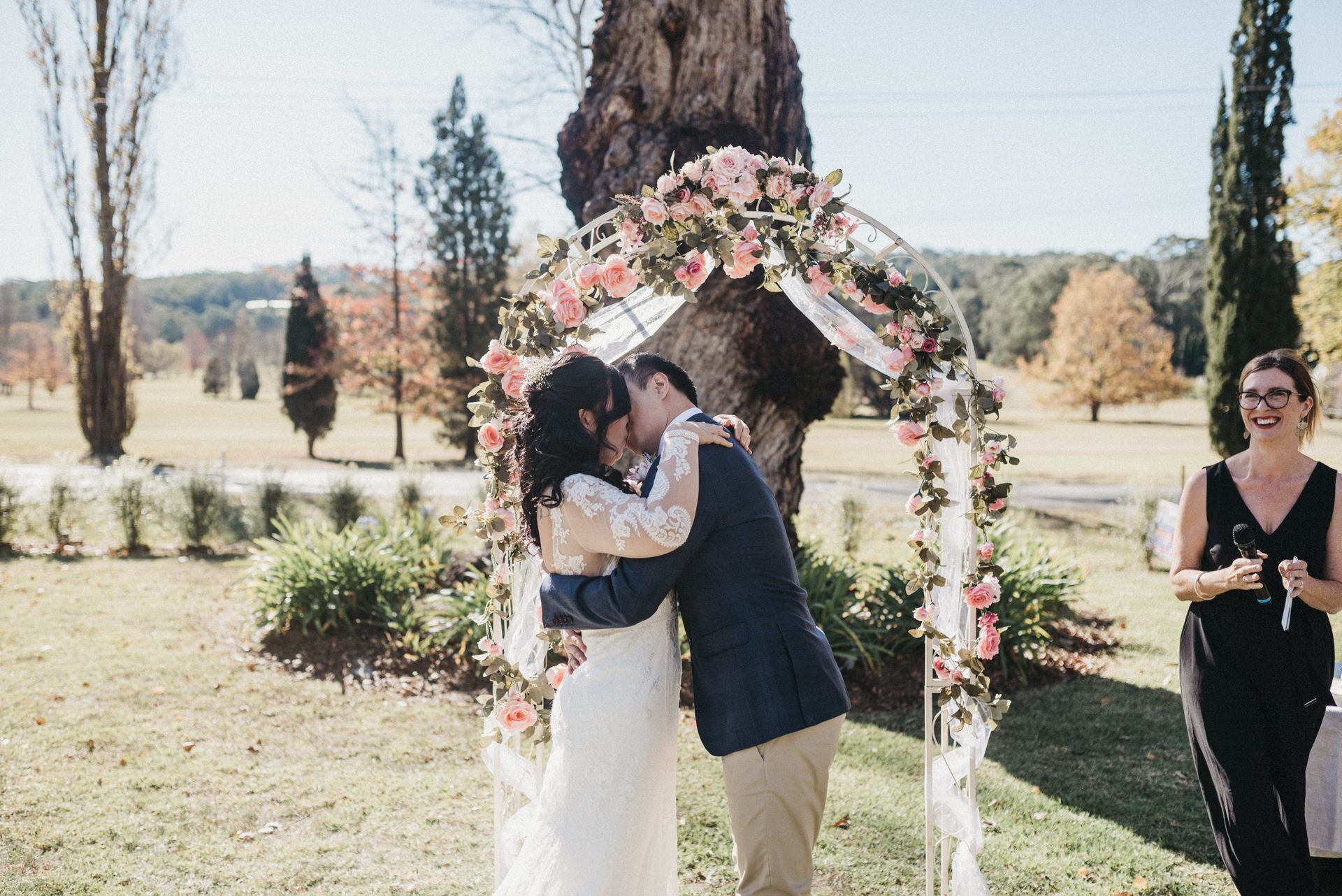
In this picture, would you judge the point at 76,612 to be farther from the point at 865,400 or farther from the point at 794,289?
the point at 865,400

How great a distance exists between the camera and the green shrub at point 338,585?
6.93 meters

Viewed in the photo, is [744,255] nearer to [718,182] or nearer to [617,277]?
[718,182]

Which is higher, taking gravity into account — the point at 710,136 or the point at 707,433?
the point at 710,136

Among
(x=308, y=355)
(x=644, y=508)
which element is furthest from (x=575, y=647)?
(x=308, y=355)

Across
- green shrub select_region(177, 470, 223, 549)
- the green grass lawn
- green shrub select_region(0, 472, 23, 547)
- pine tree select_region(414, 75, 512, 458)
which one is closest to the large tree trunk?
the green grass lawn

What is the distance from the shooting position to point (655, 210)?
3.12m

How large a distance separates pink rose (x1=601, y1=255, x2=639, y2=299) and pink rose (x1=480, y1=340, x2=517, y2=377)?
47cm

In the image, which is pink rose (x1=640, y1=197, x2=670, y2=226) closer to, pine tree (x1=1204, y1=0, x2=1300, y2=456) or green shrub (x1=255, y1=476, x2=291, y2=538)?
green shrub (x1=255, y1=476, x2=291, y2=538)

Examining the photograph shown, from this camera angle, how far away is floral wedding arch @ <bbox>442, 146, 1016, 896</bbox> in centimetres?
315

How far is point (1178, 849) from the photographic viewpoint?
12.6 ft

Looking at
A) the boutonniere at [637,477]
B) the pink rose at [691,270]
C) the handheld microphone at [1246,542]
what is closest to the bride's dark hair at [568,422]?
the boutonniere at [637,477]

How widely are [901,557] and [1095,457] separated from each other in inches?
849

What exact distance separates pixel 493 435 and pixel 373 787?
2389mm

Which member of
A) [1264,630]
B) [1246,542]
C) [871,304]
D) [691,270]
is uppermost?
[691,270]
